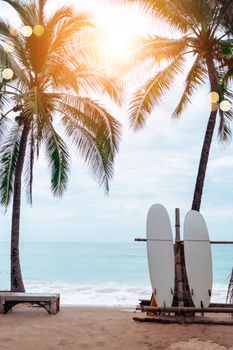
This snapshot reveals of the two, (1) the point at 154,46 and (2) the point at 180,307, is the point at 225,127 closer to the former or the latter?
(1) the point at 154,46

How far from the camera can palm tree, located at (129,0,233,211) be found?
9.44 meters

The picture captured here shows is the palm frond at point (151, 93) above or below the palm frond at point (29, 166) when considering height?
above

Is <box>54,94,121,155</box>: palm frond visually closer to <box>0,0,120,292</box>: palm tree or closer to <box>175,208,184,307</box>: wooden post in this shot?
<box>0,0,120,292</box>: palm tree

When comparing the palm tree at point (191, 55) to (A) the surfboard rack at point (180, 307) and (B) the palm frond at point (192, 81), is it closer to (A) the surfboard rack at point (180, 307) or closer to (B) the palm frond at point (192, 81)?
(B) the palm frond at point (192, 81)

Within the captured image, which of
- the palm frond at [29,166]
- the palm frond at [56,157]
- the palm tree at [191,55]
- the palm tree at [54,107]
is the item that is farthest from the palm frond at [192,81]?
the palm frond at [29,166]

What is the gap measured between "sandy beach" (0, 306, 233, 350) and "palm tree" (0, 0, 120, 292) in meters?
3.53

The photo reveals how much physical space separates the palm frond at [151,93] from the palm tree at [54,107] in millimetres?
496

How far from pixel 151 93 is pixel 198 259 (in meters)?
4.95

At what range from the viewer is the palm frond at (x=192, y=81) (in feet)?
35.9

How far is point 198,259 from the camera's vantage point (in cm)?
743

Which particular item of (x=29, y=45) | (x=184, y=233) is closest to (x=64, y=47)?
(x=29, y=45)

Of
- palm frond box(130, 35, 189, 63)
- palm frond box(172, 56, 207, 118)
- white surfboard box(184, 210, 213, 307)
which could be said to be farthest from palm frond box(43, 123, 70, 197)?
white surfboard box(184, 210, 213, 307)

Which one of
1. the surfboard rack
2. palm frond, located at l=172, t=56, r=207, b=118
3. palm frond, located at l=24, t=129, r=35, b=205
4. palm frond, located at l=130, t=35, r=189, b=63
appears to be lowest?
the surfboard rack

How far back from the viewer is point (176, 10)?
9844mm
